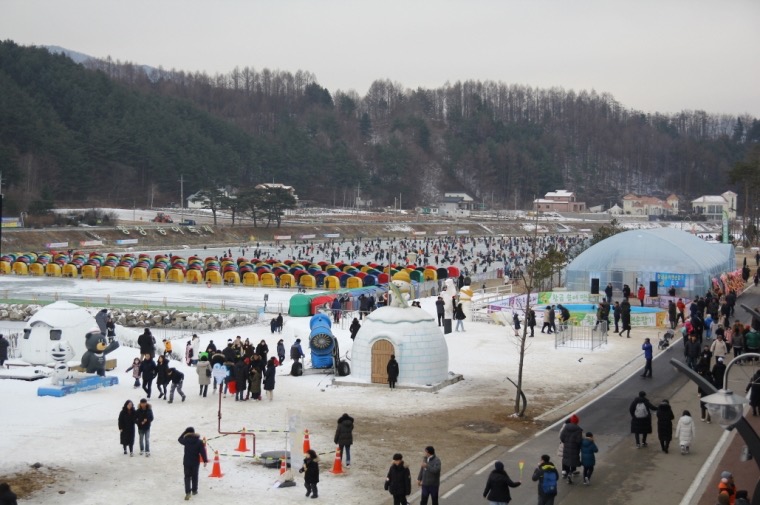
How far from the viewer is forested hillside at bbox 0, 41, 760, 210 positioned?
105m

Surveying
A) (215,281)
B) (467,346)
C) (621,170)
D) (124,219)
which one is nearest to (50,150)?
(124,219)

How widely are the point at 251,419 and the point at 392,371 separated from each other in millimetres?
4201

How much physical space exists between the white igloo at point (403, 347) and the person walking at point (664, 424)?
6.99 metres

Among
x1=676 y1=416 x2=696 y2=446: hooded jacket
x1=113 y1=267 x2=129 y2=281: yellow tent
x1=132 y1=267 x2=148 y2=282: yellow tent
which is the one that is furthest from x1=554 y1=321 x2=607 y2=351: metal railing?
x1=113 y1=267 x2=129 y2=281: yellow tent

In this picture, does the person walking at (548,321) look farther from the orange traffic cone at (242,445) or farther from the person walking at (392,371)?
the orange traffic cone at (242,445)

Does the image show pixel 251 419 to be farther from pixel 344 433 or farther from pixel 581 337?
pixel 581 337

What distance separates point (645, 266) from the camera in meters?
40.4

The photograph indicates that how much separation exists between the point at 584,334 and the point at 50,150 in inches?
3424

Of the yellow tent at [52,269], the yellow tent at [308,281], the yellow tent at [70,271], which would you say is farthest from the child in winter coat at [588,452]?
the yellow tent at [52,269]

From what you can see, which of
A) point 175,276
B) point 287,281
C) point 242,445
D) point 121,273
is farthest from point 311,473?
point 121,273

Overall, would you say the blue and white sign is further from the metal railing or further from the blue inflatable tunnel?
the blue inflatable tunnel

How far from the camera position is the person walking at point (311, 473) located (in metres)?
13.4

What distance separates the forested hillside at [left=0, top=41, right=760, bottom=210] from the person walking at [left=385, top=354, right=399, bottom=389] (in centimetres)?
7576

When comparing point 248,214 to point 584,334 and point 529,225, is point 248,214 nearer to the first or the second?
point 529,225
